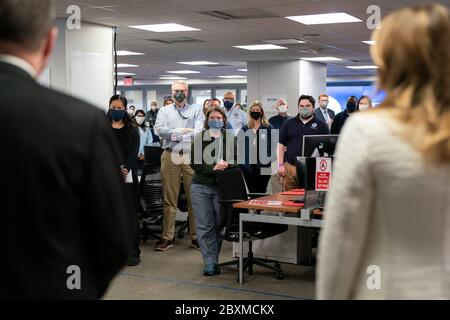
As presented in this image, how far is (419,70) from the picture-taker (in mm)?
1268

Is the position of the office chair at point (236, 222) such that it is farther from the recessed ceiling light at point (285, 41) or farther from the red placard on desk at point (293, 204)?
the recessed ceiling light at point (285, 41)

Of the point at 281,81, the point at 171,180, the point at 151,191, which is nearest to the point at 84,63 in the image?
the point at 151,191

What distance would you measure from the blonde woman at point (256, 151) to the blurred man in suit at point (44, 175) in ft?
16.0

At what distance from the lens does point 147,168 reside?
6.56m

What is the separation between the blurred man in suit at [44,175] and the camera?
113cm

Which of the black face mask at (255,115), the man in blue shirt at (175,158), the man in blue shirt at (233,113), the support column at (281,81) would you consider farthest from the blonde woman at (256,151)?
the support column at (281,81)

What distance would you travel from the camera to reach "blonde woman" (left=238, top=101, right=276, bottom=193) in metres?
6.17

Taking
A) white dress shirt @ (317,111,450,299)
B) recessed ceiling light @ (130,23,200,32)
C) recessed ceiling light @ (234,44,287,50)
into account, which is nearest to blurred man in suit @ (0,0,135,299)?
white dress shirt @ (317,111,450,299)

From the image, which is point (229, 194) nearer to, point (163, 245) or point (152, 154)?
point (163, 245)

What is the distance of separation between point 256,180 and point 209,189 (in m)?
1.34
